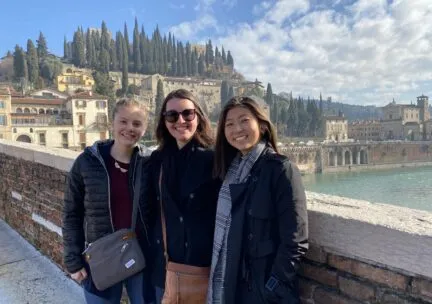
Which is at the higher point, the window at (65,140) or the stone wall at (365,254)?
the window at (65,140)

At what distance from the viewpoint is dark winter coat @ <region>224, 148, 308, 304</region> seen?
122 cm

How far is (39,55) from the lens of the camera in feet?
224

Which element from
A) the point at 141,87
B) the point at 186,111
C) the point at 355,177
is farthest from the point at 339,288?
the point at 141,87

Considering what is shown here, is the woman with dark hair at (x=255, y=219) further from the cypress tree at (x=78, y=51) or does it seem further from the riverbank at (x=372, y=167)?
the cypress tree at (x=78, y=51)

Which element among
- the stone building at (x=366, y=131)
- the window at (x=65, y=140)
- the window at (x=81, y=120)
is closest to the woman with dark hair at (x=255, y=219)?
the window at (x=65, y=140)

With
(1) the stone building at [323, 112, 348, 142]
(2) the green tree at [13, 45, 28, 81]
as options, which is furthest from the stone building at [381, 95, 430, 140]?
(2) the green tree at [13, 45, 28, 81]

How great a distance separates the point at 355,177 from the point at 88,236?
169 ft

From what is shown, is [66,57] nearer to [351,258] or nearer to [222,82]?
[222,82]

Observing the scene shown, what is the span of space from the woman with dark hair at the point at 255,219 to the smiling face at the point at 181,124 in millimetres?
216

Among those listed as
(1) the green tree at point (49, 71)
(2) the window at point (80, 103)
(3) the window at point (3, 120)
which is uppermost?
(1) the green tree at point (49, 71)

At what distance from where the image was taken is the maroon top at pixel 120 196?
5.87 ft

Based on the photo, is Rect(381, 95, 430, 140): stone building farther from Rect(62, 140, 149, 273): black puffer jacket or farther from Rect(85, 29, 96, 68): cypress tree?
Rect(62, 140, 149, 273): black puffer jacket

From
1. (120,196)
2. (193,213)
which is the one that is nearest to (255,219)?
(193,213)

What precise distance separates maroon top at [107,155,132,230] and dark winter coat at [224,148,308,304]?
676mm
